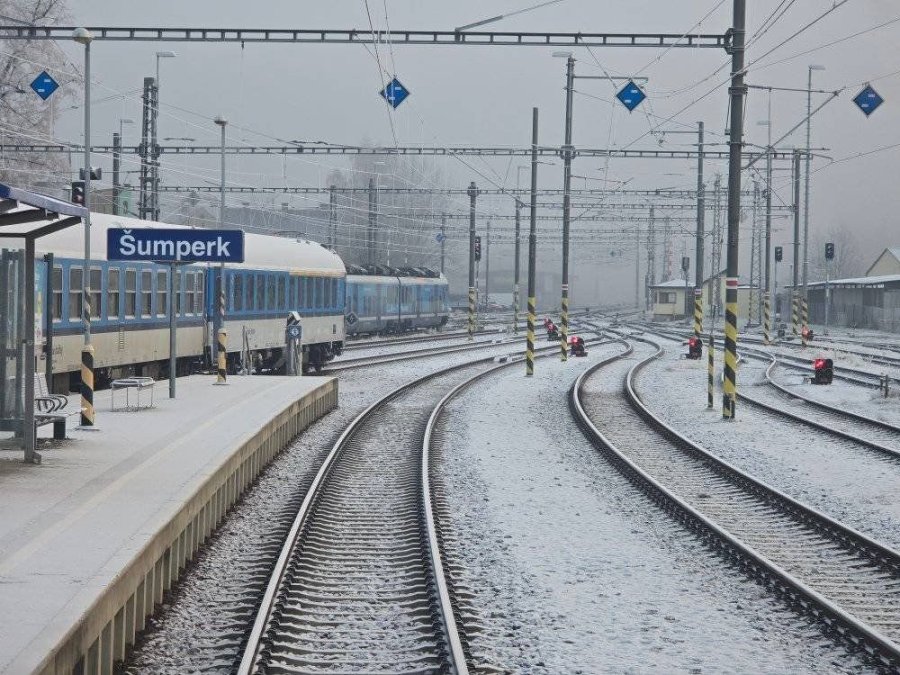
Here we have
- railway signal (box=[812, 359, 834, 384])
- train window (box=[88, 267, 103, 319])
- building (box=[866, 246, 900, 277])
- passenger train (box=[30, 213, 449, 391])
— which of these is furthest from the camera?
building (box=[866, 246, 900, 277])

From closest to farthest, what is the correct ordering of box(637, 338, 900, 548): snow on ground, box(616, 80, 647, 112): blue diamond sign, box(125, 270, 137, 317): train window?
box(637, 338, 900, 548): snow on ground, box(125, 270, 137, 317): train window, box(616, 80, 647, 112): blue diamond sign

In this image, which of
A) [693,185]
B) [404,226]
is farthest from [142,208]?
[404,226]

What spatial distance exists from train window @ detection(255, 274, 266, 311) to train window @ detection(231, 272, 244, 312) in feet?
2.99

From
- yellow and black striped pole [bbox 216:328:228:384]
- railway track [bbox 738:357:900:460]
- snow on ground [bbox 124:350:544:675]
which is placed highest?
yellow and black striped pole [bbox 216:328:228:384]

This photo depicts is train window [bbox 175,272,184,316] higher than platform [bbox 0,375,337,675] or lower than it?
higher

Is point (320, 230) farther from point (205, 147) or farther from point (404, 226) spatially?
point (205, 147)

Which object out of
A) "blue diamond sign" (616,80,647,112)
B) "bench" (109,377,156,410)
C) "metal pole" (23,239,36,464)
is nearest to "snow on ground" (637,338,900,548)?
"blue diamond sign" (616,80,647,112)

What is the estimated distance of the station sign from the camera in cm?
1814

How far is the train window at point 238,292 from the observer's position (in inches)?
1129

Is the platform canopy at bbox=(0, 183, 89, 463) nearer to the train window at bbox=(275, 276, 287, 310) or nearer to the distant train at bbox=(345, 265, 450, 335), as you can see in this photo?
the train window at bbox=(275, 276, 287, 310)

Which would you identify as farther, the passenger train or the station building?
the station building

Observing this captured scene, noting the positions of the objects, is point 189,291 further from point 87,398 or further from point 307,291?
point 87,398

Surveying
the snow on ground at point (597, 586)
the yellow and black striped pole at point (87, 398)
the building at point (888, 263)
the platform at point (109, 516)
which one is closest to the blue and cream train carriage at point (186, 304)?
the platform at point (109, 516)

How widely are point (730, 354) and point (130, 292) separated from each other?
11.0 metres
